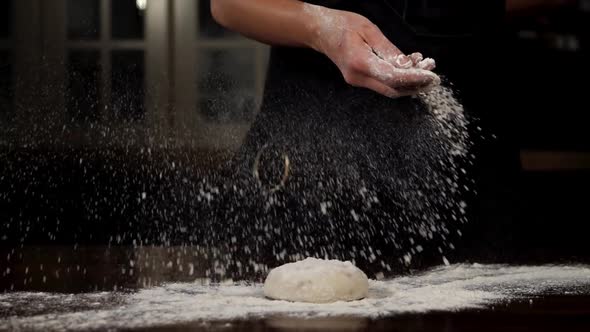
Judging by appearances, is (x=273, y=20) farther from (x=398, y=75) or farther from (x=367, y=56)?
(x=398, y=75)

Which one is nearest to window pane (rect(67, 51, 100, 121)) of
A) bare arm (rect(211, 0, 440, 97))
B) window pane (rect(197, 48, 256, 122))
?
window pane (rect(197, 48, 256, 122))

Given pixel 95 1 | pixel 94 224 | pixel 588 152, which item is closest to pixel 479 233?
pixel 588 152

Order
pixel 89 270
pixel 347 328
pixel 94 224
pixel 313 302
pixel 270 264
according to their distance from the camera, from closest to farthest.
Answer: pixel 347 328 → pixel 313 302 → pixel 89 270 → pixel 270 264 → pixel 94 224

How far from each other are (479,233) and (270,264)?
48 cm

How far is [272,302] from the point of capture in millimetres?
1216

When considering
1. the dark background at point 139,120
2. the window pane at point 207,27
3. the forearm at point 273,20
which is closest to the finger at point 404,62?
the forearm at point 273,20

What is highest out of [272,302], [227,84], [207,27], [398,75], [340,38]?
[207,27]

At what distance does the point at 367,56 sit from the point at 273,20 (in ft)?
0.86

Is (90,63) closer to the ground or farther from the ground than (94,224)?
farther from the ground

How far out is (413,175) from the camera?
1.78m

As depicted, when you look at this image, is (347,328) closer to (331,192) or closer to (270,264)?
(270,264)

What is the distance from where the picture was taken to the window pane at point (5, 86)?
2236mm

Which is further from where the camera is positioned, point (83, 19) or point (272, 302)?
point (83, 19)

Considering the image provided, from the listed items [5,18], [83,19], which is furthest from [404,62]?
[5,18]
